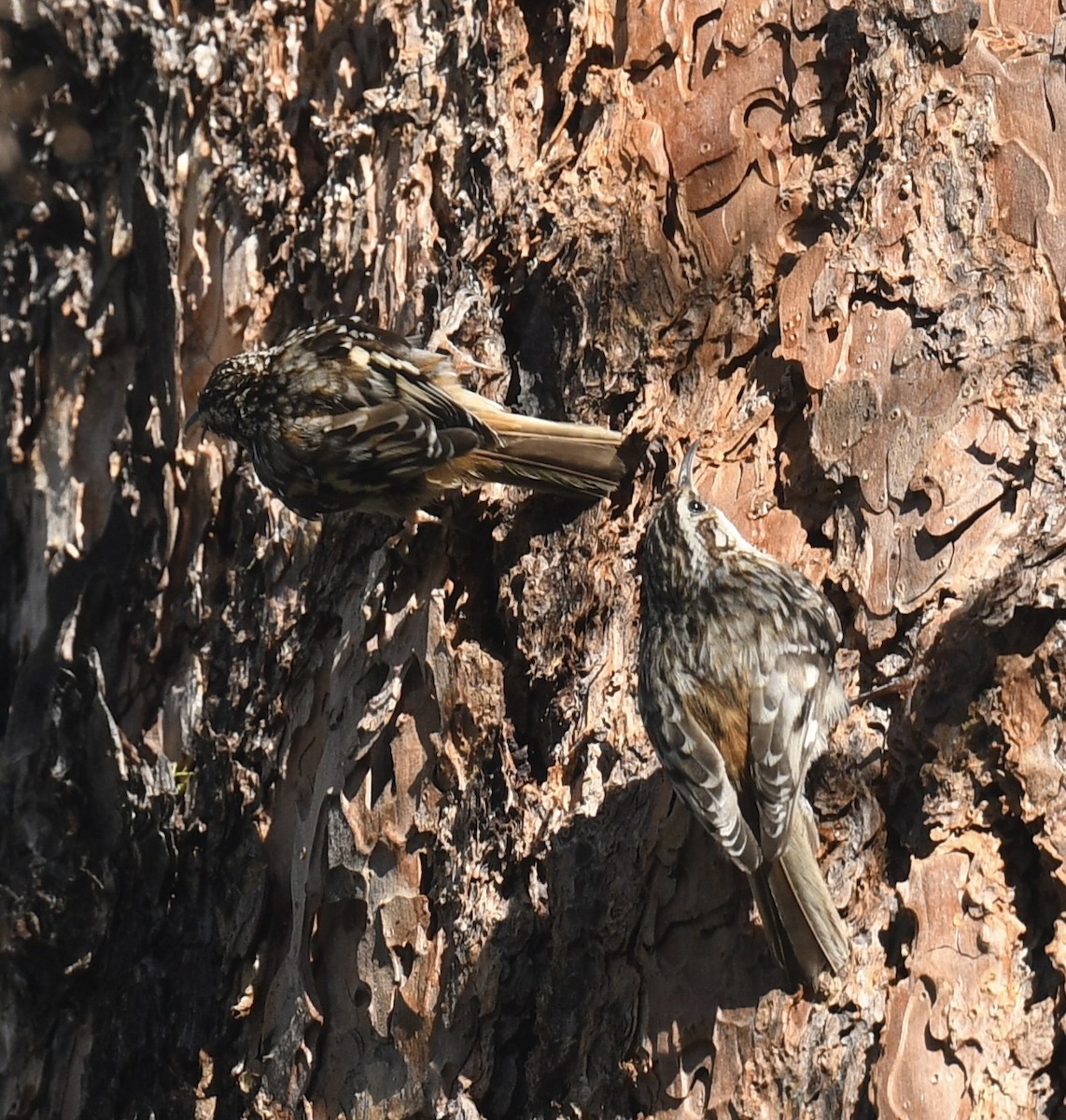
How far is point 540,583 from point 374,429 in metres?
0.91

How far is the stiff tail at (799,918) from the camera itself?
2.75 metres

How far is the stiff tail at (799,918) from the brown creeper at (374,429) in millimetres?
1078

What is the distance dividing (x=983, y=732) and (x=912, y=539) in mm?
445

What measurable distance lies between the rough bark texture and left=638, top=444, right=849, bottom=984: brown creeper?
9cm

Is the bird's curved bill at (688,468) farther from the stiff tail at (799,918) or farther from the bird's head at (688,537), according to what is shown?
the stiff tail at (799,918)

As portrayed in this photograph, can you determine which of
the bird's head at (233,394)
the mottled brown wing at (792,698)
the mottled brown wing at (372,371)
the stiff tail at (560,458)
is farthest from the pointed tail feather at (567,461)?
the bird's head at (233,394)

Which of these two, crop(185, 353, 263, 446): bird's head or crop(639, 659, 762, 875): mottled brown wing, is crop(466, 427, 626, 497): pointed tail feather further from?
crop(185, 353, 263, 446): bird's head

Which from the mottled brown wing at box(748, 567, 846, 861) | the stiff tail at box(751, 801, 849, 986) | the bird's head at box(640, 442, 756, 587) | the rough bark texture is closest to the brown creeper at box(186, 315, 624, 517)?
the rough bark texture

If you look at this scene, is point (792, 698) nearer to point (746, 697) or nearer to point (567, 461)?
point (746, 697)

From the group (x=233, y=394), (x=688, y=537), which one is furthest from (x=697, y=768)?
(x=233, y=394)

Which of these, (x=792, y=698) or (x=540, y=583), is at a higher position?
(x=540, y=583)

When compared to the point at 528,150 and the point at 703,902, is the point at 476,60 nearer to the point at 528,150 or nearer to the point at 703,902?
the point at 528,150

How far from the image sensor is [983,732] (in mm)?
2875

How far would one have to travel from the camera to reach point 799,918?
276cm
